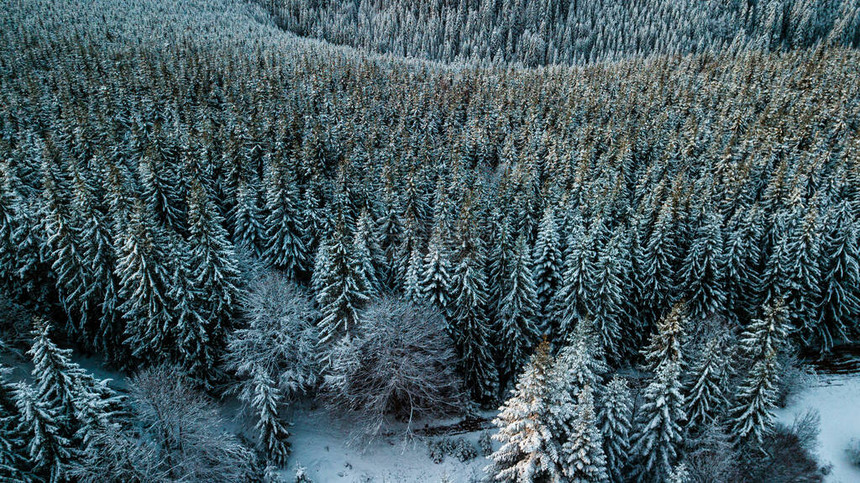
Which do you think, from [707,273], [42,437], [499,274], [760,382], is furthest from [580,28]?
[42,437]

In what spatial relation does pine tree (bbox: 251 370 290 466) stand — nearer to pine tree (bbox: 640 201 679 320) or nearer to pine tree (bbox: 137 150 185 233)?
pine tree (bbox: 137 150 185 233)

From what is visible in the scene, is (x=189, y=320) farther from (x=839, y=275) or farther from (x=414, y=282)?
(x=839, y=275)

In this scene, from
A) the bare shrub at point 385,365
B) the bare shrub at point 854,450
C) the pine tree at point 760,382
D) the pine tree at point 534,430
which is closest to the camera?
the pine tree at point 534,430

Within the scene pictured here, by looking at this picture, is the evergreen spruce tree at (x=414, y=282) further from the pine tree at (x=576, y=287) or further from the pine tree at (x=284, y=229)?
the pine tree at (x=284, y=229)

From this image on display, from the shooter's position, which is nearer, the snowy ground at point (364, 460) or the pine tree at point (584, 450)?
the pine tree at point (584, 450)

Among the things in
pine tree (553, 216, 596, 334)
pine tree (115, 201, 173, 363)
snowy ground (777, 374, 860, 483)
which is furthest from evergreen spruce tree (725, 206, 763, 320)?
pine tree (115, 201, 173, 363)

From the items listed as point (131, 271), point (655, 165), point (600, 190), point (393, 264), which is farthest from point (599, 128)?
point (131, 271)

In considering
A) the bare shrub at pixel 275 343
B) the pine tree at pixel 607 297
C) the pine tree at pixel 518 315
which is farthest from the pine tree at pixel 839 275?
the bare shrub at pixel 275 343
